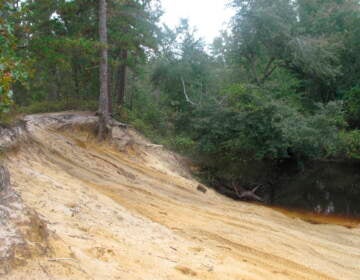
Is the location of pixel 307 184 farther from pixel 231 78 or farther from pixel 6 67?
pixel 6 67

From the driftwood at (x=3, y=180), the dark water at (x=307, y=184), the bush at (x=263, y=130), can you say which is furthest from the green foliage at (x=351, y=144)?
the driftwood at (x=3, y=180)

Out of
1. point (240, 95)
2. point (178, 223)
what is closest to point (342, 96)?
point (240, 95)

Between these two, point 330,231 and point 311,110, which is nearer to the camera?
point 330,231

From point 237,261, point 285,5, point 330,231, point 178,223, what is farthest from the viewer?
point 285,5

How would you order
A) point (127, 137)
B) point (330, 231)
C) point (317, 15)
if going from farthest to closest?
point (317, 15)
point (127, 137)
point (330, 231)

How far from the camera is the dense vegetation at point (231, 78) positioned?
19.5 m

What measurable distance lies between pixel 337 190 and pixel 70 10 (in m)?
16.2

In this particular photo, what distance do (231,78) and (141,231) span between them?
24.5 m

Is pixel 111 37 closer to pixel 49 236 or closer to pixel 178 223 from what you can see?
pixel 178 223

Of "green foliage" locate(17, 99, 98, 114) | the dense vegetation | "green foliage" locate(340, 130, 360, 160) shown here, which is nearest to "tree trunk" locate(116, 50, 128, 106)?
the dense vegetation

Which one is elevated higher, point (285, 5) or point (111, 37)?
point (285, 5)

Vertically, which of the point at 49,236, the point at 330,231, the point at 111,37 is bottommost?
the point at 330,231

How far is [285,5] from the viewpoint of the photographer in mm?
27906

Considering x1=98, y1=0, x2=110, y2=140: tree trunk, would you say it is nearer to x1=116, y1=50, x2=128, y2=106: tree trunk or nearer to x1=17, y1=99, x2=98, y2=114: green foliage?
x1=17, y1=99, x2=98, y2=114: green foliage
